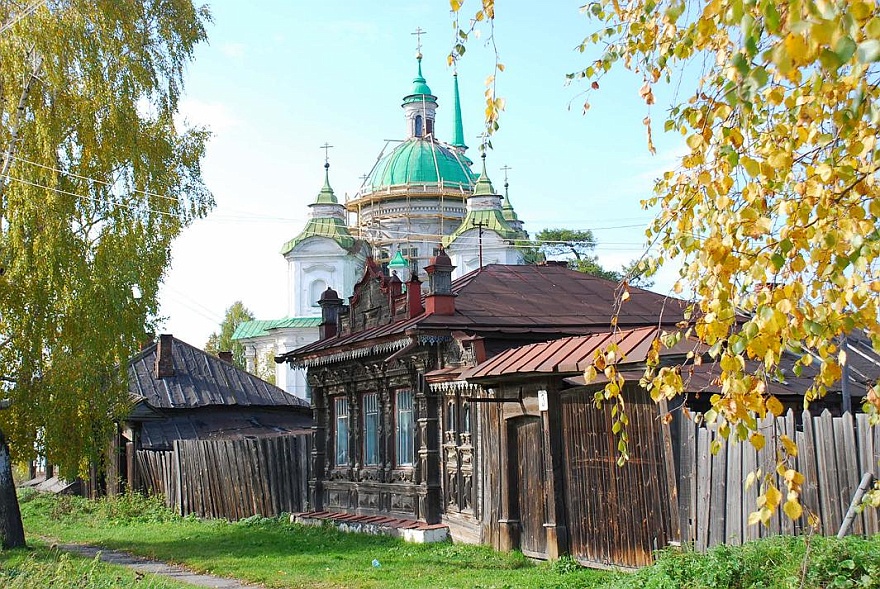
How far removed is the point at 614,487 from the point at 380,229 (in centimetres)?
4818

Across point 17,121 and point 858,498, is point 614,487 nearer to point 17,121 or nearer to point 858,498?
point 858,498

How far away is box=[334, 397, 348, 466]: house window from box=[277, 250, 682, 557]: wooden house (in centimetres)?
2

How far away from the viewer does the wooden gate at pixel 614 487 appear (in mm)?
10508

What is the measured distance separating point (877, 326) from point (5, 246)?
1440cm

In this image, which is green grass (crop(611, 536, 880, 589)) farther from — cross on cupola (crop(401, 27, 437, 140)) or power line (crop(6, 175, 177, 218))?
cross on cupola (crop(401, 27, 437, 140))

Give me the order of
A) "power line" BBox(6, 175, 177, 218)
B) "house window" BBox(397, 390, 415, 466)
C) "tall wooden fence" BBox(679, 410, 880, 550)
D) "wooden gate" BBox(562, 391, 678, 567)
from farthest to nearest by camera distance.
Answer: "house window" BBox(397, 390, 415, 466)
"power line" BBox(6, 175, 177, 218)
"wooden gate" BBox(562, 391, 678, 567)
"tall wooden fence" BBox(679, 410, 880, 550)

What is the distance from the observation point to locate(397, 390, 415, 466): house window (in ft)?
55.1

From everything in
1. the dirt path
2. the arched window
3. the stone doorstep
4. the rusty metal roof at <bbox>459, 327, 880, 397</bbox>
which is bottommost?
the dirt path

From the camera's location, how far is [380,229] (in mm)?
58656

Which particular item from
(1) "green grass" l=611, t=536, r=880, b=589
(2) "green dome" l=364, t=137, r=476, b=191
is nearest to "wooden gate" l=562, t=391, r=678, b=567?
(1) "green grass" l=611, t=536, r=880, b=589

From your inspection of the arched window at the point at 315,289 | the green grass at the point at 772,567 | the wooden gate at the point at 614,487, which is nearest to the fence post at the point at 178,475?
the wooden gate at the point at 614,487

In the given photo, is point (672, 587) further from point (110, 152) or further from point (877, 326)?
point (110, 152)

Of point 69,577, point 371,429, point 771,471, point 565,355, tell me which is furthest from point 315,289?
point 771,471

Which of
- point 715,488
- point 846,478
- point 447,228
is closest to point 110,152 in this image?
point 715,488
